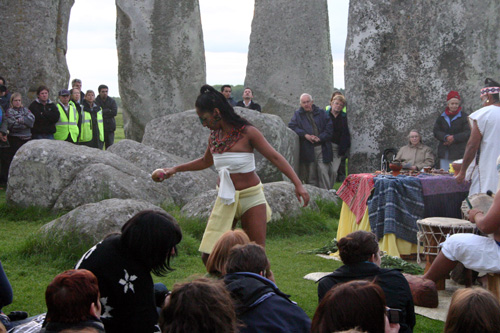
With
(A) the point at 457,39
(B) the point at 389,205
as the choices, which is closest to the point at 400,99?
(A) the point at 457,39

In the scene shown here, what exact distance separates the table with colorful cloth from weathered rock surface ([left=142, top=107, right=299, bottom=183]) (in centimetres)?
408

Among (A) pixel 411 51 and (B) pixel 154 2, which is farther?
(B) pixel 154 2

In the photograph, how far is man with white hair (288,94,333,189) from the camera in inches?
471

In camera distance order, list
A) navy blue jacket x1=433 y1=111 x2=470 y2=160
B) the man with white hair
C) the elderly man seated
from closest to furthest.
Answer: the elderly man seated
navy blue jacket x1=433 y1=111 x2=470 y2=160
the man with white hair

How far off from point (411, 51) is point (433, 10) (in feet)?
2.31

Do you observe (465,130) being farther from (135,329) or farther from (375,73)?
(135,329)

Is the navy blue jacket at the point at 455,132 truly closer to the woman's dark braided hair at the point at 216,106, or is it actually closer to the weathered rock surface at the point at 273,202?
the weathered rock surface at the point at 273,202

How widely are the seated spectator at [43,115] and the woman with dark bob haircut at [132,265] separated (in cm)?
849

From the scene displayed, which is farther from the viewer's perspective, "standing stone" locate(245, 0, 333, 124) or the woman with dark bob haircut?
"standing stone" locate(245, 0, 333, 124)

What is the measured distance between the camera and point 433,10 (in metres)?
10.6

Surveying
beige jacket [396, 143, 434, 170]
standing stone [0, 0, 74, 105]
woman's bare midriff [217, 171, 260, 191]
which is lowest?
beige jacket [396, 143, 434, 170]

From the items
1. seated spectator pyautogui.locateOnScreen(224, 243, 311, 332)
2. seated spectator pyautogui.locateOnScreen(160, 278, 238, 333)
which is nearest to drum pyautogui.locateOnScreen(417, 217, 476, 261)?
seated spectator pyautogui.locateOnScreen(224, 243, 311, 332)

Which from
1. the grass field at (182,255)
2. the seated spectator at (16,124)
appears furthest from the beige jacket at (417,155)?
the seated spectator at (16,124)

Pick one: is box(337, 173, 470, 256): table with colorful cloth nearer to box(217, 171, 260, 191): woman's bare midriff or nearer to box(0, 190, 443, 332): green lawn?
box(0, 190, 443, 332): green lawn
